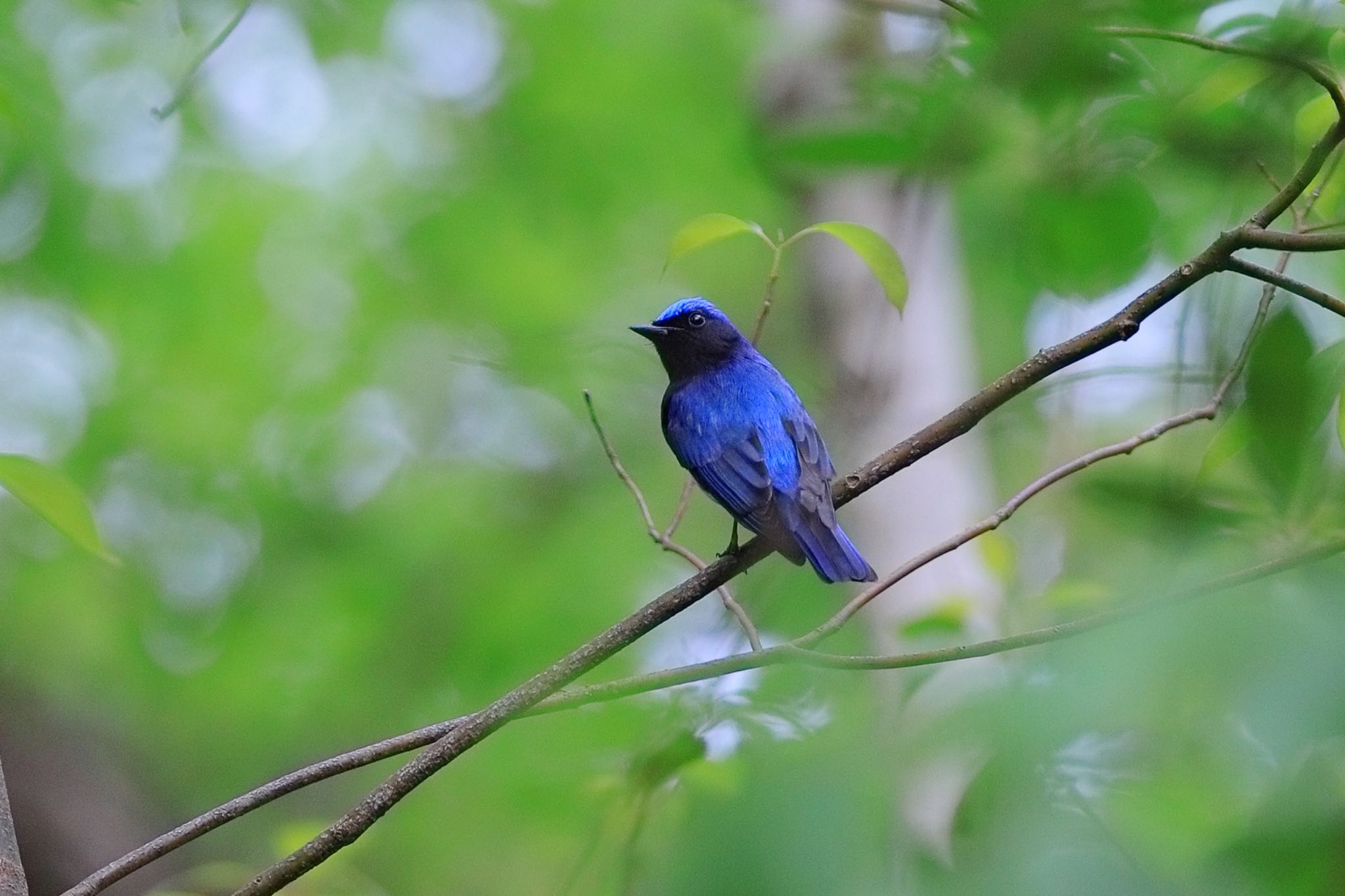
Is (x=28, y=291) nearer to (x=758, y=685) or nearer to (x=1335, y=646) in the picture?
(x=758, y=685)

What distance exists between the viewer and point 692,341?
15.5ft

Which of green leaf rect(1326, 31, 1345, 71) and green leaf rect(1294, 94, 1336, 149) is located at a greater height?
green leaf rect(1294, 94, 1336, 149)

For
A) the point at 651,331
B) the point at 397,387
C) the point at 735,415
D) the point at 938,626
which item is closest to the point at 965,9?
the point at 938,626

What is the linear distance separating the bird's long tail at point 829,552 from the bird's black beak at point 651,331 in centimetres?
137

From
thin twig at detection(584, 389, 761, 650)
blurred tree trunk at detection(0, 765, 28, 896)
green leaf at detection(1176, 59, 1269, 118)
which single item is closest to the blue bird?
thin twig at detection(584, 389, 761, 650)

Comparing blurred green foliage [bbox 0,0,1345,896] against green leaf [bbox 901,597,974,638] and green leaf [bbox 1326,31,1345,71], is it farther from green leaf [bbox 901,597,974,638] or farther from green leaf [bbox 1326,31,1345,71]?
green leaf [bbox 1326,31,1345,71]

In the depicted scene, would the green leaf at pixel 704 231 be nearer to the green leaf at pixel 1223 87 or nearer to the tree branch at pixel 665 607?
the tree branch at pixel 665 607

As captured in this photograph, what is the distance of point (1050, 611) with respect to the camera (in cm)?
316

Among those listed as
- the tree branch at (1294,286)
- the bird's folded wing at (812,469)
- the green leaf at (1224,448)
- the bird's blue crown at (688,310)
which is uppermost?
the bird's blue crown at (688,310)

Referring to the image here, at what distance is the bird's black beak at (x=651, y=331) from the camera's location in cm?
462

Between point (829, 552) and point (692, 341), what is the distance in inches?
60.5

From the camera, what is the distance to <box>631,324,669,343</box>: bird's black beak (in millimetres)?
4621

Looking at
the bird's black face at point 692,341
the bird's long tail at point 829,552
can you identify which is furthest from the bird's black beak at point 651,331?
the bird's long tail at point 829,552

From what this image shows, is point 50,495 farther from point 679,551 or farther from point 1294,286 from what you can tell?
point 1294,286
